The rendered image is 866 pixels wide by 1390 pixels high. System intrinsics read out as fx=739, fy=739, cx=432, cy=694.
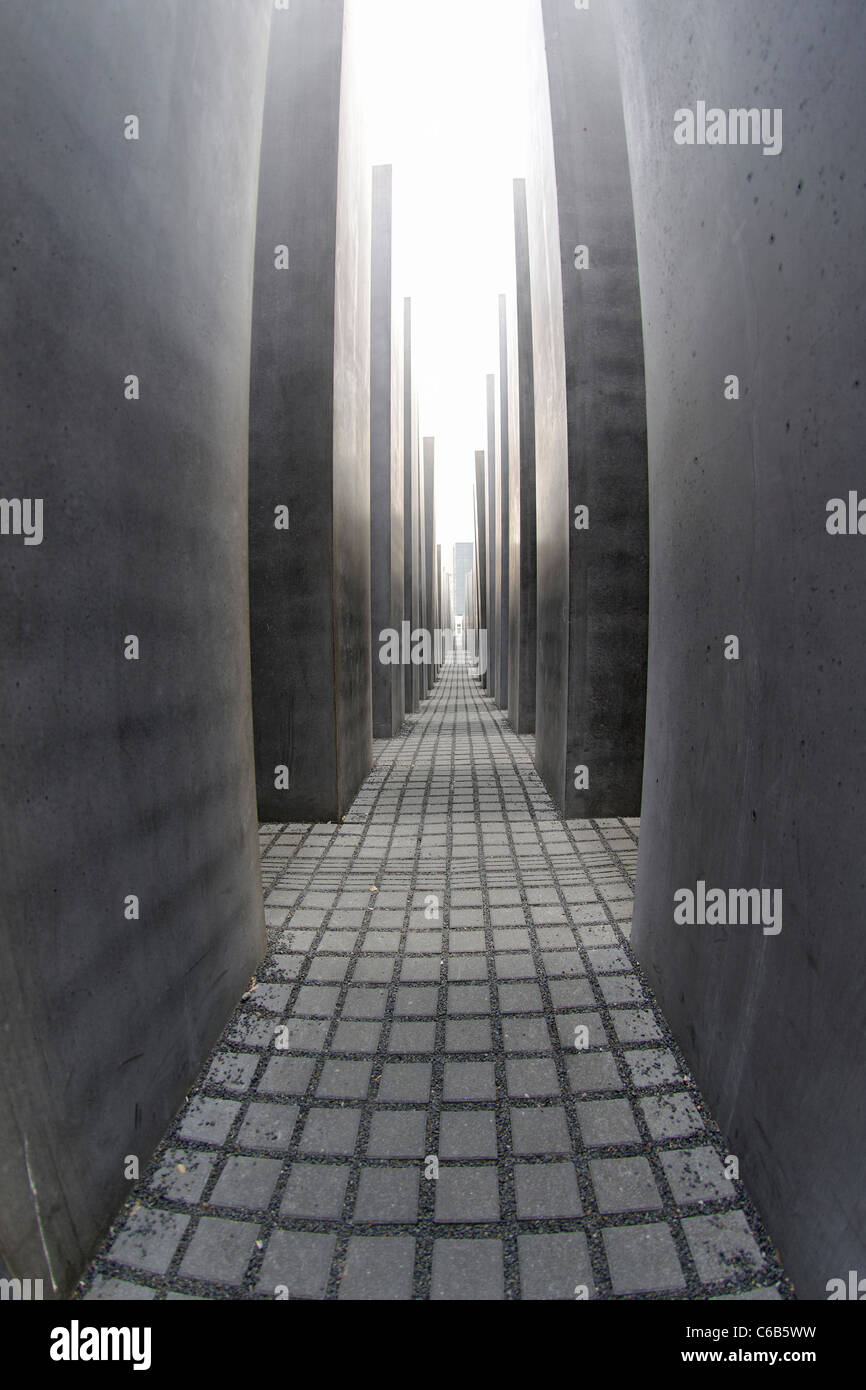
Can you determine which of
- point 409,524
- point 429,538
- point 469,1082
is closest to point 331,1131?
point 469,1082

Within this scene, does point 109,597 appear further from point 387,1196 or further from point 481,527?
point 481,527

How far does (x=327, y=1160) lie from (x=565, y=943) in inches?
82.4

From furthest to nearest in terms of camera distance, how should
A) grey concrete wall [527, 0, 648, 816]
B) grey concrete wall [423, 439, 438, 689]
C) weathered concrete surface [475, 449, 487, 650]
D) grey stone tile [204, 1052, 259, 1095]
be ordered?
weathered concrete surface [475, 449, 487, 650]
grey concrete wall [423, 439, 438, 689]
grey concrete wall [527, 0, 648, 816]
grey stone tile [204, 1052, 259, 1095]

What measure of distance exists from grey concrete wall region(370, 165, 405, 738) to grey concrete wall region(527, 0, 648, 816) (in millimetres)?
5203

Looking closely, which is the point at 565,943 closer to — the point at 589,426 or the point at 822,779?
the point at 822,779

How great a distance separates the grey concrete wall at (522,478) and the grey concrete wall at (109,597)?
9063mm

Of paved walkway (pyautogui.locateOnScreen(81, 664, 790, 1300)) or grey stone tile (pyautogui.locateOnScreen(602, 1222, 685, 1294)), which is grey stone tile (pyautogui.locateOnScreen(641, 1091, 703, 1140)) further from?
grey stone tile (pyautogui.locateOnScreen(602, 1222, 685, 1294))

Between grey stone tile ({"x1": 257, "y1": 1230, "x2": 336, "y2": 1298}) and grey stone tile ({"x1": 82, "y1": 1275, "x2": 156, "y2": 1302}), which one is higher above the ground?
grey stone tile ({"x1": 257, "y1": 1230, "x2": 336, "y2": 1298})

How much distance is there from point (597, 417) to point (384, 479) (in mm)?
5989

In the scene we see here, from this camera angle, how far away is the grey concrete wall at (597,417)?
6.90m

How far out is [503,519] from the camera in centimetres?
1625

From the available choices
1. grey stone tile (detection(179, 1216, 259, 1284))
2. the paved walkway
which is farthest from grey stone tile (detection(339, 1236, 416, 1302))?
grey stone tile (detection(179, 1216, 259, 1284))

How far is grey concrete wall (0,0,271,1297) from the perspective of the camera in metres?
1.99
